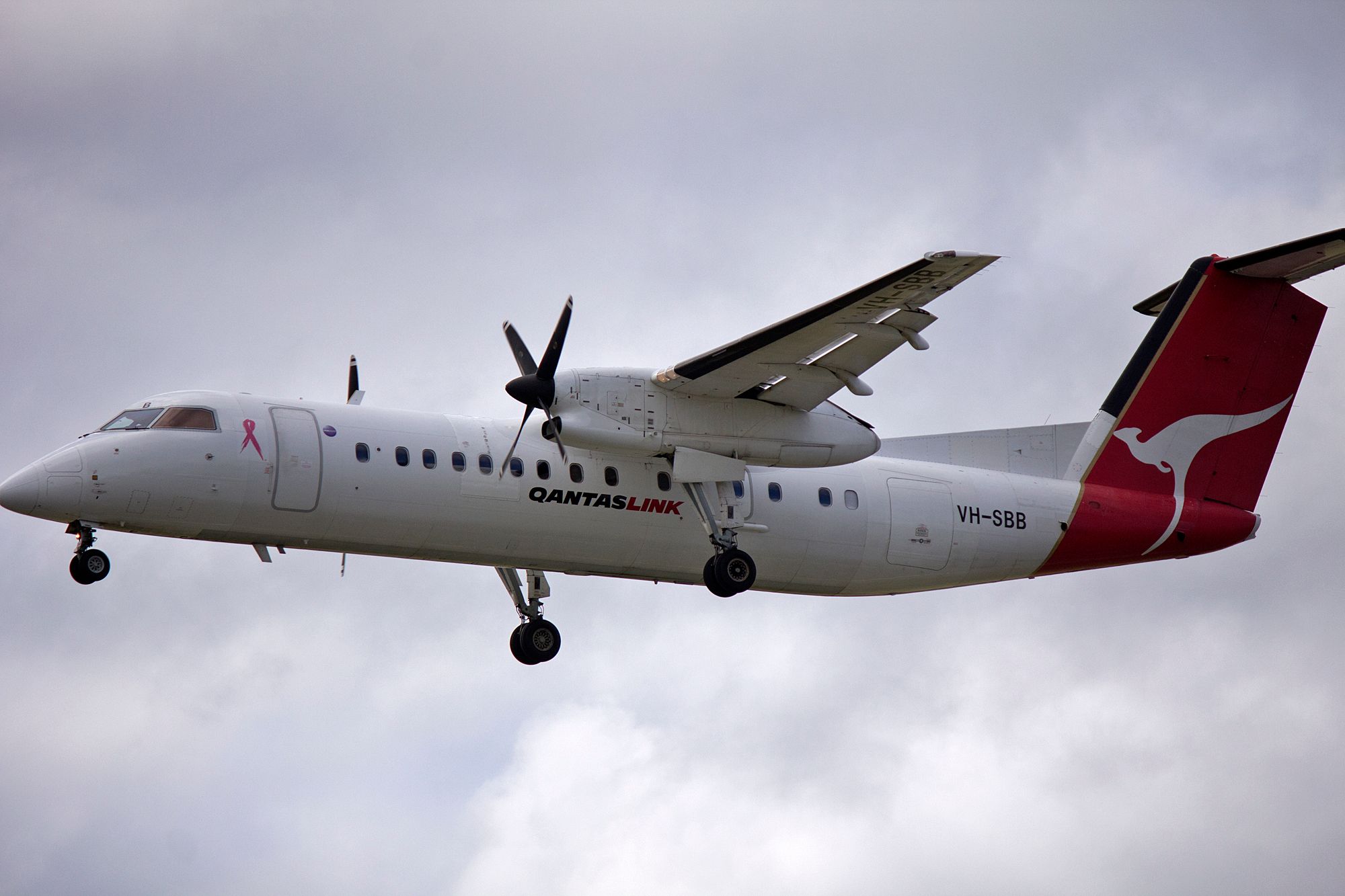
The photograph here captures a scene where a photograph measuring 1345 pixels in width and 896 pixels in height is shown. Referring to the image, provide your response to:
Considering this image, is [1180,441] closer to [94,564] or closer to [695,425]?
[695,425]

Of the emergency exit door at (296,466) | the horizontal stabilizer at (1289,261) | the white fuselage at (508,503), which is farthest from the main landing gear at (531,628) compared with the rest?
the horizontal stabilizer at (1289,261)

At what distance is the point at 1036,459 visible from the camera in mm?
22641

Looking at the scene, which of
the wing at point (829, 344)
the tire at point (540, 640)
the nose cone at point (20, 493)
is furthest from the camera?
the tire at point (540, 640)

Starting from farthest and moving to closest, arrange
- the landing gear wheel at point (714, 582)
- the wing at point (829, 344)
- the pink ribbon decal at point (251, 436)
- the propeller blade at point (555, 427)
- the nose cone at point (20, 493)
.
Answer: the landing gear wheel at point (714, 582) → the propeller blade at point (555, 427) → the pink ribbon decal at point (251, 436) → the wing at point (829, 344) → the nose cone at point (20, 493)

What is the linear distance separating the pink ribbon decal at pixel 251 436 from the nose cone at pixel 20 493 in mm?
2304

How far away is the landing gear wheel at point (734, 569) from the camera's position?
19828mm

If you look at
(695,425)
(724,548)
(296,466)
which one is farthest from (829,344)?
(296,466)

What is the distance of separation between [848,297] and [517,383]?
4.24 m

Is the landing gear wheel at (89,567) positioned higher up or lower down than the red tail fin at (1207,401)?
lower down

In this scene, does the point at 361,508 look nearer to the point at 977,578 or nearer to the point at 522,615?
the point at 522,615

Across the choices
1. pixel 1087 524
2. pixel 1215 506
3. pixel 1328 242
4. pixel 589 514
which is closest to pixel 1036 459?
pixel 1087 524

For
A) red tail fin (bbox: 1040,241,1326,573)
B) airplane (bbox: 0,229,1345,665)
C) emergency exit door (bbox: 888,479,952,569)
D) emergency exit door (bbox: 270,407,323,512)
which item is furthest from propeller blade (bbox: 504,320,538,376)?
red tail fin (bbox: 1040,241,1326,573)

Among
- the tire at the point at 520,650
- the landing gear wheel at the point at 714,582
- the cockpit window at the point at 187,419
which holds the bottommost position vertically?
the tire at the point at 520,650

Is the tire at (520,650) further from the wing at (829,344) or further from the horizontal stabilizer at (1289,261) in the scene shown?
the horizontal stabilizer at (1289,261)
